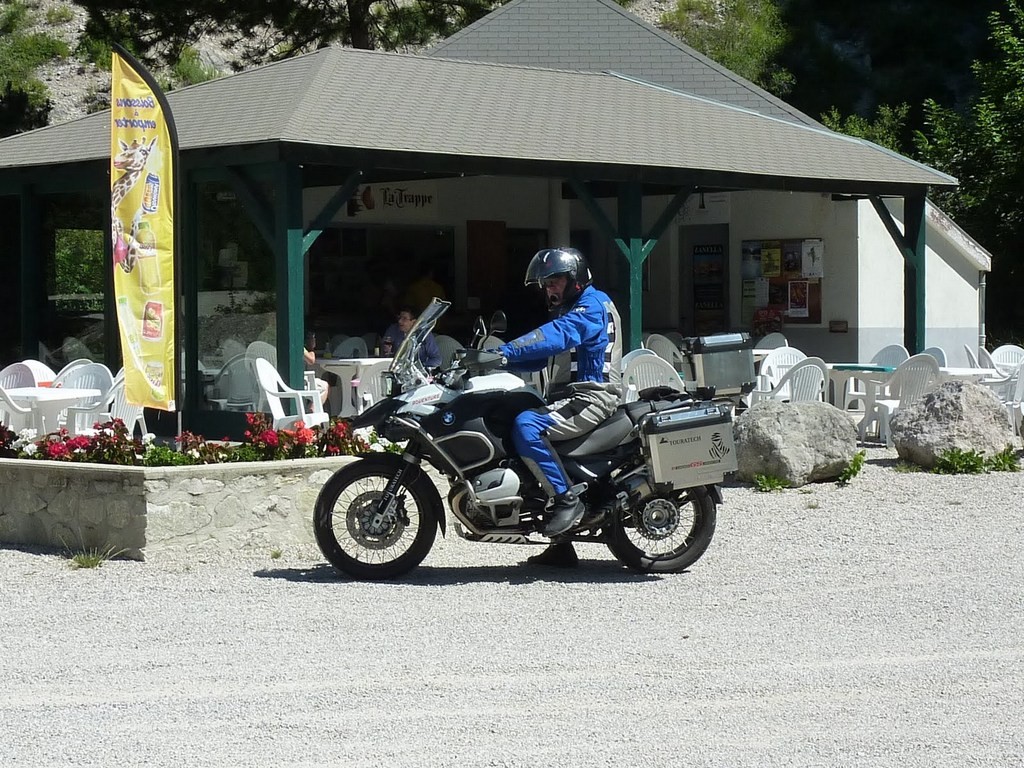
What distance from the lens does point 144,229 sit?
797 cm

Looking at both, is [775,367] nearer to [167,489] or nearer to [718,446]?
[718,446]

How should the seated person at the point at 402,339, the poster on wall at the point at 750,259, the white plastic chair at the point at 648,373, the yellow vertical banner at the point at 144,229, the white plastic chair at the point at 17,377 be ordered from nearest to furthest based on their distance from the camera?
the yellow vertical banner at the point at 144,229 < the white plastic chair at the point at 17,377 < the white plastic chair at the point at 648,373 < the seated person at the point at 402,339 < the poster on wall at the point at 750,259

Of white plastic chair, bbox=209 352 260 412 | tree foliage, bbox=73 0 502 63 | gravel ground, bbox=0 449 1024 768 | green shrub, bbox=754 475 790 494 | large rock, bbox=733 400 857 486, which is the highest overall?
tree foliage, bbox=73 0 502 63

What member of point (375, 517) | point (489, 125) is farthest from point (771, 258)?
point (375, 517)

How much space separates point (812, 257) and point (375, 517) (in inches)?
506

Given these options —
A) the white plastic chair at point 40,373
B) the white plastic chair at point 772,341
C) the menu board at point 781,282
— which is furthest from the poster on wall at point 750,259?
the white plastic chair at point 40,373

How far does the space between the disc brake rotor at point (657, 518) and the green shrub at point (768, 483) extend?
3.29 metres

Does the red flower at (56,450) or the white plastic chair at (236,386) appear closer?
the red flower at (56,450)

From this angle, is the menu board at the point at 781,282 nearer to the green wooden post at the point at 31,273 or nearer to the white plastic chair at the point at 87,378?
the green wooden post at the point at 31,273

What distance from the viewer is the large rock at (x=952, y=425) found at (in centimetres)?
1118

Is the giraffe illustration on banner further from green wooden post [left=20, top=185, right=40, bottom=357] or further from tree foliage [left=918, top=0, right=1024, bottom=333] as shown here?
tree foliage [left=918, top=0, right=1024, bottom=333]

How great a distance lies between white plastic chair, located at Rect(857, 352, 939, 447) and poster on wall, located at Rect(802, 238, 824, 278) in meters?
5.83

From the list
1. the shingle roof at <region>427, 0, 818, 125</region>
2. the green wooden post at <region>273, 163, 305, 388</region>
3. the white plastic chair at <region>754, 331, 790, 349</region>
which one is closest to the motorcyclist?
the green wooden post at <region>273, 163, 305, 388</region>

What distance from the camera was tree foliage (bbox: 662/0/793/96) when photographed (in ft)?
134
